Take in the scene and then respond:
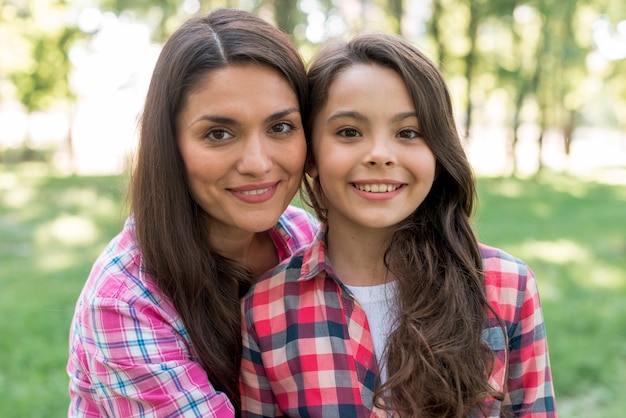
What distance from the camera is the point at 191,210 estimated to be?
2.26m

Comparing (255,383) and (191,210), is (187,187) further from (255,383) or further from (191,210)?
(255,383)

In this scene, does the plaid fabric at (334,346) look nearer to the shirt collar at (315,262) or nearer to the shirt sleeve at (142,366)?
the shirt collar at (315,262)

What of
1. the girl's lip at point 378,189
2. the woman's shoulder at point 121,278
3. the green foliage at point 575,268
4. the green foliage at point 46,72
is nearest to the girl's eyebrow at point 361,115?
the girl's lip at point 378,189

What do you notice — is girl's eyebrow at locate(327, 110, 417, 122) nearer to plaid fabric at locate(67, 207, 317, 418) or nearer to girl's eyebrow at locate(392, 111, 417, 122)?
girl's eyebrow at locate(392, 111, 417, 122)

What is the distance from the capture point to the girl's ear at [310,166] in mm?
2282

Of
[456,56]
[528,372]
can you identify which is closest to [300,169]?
[528,372]

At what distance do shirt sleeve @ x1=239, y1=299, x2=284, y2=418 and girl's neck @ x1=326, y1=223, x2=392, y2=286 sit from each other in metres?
0.37

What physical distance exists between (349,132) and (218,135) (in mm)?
431

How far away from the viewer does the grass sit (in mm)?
4116

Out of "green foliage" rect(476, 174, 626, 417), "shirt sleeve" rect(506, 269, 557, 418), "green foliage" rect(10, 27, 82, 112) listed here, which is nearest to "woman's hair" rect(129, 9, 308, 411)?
"shirt sleeve" rect(506, 269, 557, 418)

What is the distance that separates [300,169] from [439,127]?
48 centimetres

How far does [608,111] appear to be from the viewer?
51.8 metres

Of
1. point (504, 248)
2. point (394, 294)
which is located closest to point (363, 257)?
point (394, 294)

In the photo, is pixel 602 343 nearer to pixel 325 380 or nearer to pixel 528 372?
pixel 528 372
